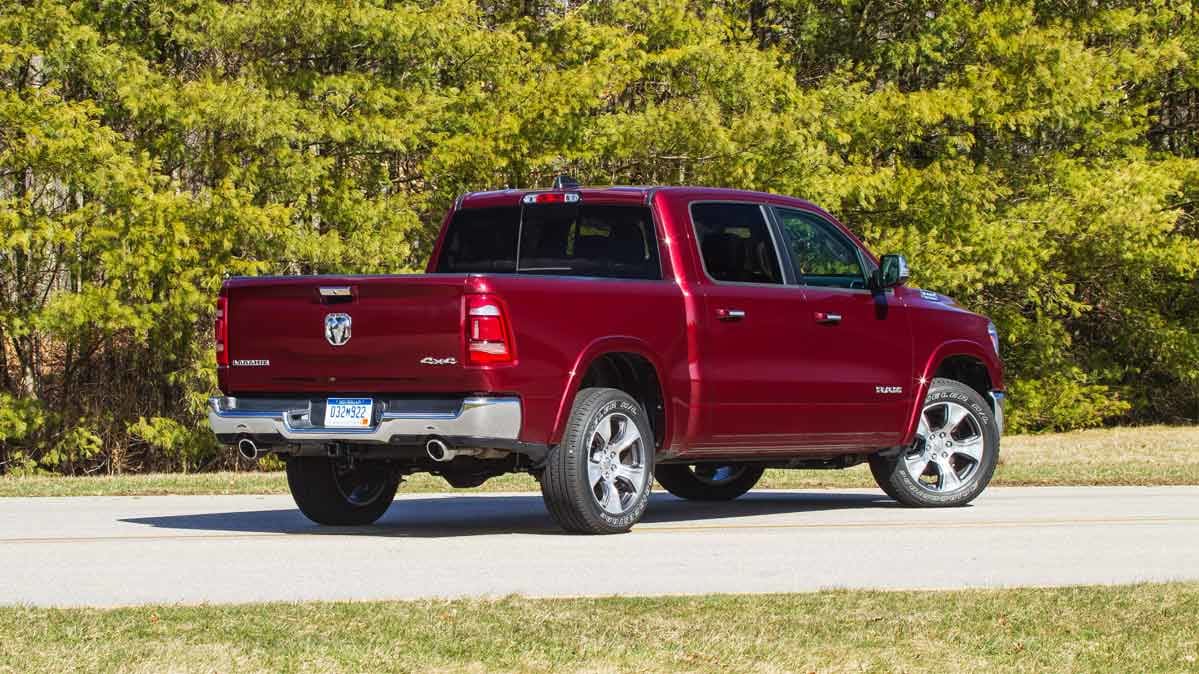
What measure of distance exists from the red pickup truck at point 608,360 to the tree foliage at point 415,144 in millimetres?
10530

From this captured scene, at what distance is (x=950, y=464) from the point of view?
14258 mm

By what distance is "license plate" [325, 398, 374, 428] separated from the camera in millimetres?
11242

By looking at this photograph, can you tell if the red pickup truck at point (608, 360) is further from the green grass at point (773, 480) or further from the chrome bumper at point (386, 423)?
the green grass at point (773, 480)

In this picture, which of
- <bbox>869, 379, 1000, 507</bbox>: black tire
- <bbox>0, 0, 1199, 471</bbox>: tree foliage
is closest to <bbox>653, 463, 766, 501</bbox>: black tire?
<bbox>869, 379, 1000, 507</bbox>: black tire

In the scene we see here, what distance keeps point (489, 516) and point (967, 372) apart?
3688 millimetres

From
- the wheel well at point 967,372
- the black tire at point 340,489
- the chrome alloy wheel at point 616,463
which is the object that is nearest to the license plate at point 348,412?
the black tire at point 340,489

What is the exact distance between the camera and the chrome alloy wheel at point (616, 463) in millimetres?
11688

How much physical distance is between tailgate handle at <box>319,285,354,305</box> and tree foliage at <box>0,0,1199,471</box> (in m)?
11.5

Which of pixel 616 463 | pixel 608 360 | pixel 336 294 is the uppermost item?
pixel 336 294

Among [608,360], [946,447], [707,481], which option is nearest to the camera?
[608,360]

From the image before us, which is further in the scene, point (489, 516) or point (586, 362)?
point (489, 516)

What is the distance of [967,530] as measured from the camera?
1235 centimetres

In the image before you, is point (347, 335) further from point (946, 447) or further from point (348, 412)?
point (946, 447)

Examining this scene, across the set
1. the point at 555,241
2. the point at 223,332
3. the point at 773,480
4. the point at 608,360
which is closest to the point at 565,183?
the point at 555,241
